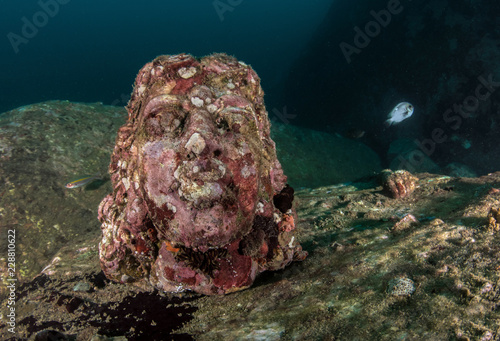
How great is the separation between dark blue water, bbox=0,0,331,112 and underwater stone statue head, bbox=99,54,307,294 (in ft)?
149

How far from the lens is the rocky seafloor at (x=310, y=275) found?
1821mm

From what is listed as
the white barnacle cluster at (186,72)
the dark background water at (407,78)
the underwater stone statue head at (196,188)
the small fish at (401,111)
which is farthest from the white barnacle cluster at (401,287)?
the dark background water at (407,78)

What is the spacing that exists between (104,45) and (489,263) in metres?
103

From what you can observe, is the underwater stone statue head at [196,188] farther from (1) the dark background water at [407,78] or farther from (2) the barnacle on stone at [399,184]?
(1) the dark background water at [407,78]

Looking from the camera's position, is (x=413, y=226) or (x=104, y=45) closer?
(x=413, y=226)

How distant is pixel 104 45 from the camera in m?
82.1

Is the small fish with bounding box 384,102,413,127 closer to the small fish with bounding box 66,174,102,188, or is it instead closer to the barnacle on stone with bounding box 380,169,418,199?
the barnacle on stone with bounding box 380,169,418,199

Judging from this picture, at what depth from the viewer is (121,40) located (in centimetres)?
8688

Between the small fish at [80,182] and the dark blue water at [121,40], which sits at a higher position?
the dark blue water at [121,40]

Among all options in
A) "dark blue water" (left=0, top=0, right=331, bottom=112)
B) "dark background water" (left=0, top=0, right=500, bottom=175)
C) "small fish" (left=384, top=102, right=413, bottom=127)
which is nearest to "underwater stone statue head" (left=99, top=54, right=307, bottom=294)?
"small fish" (left=384, top=102, right=413, bottom=127)

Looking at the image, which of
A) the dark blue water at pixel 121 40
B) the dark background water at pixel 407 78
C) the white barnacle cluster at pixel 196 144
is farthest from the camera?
the dark blue water at pixel 121 40

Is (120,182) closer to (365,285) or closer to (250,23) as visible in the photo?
(365,285)

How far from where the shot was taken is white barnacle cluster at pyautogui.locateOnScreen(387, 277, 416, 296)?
199cm

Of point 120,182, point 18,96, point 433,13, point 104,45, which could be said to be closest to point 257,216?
point 120,182
